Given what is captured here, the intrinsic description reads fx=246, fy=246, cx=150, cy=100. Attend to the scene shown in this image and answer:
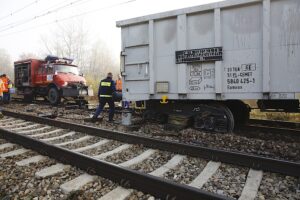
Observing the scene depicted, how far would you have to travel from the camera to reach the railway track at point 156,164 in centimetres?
301

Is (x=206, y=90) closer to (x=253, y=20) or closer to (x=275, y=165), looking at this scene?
(x=253, y=20)

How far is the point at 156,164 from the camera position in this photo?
4129mm

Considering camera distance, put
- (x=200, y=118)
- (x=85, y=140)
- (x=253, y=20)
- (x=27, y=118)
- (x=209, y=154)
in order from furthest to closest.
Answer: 1. (x=27, y=118)
2. (x=200, y=118)
3. (x=85, y=140)
4. (x=253, y=20)
5. (x=209, y=154)

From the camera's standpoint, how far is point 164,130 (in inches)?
261

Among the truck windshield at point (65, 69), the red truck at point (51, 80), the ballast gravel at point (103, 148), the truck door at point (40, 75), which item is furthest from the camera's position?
the truck door at point (40, 75)

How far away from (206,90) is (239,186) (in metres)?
2.98

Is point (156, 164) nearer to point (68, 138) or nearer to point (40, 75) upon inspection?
point (68, 138)

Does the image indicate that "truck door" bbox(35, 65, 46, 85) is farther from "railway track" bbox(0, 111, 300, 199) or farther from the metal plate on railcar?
the metal plate on railcar

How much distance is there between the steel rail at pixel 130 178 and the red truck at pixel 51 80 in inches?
375

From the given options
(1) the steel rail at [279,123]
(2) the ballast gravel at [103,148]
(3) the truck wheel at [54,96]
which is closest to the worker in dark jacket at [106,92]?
(2) the ballast gravel at [103,148]

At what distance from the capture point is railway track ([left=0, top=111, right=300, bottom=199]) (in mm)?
3012

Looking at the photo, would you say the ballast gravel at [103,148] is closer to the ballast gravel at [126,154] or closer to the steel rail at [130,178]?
the ballast gravel at [126,154]

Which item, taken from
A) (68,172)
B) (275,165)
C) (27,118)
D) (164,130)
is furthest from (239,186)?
(27,118)

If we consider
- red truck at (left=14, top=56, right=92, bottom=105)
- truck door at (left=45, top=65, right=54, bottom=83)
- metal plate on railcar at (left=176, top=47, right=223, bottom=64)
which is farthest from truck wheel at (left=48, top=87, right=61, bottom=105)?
metal plate on railcar at (left=176, top=47, right=223, bottom=64)
